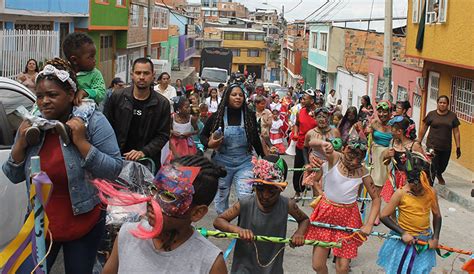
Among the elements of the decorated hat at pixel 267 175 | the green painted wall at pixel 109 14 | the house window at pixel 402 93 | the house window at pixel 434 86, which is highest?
the green painted wall at pixel 109 14

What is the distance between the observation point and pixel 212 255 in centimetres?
291

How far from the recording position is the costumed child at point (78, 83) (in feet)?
11.8

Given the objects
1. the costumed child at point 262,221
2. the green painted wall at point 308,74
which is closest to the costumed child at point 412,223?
the costumed child at point 262,221

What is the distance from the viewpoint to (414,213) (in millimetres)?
5574

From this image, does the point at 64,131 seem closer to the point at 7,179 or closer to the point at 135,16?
Answer: the point at 7,179

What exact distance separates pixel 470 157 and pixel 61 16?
11.9 m

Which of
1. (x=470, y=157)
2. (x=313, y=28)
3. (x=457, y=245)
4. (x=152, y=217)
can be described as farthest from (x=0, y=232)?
(x=313, y=28)

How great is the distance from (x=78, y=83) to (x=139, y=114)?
1.24 m

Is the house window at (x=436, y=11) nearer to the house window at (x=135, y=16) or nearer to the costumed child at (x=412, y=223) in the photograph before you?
the costumed child at (x=412, y=223)

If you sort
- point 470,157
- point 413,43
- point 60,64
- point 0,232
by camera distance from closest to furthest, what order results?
point 60,64, point 0,232, point 470,157, point 413,43

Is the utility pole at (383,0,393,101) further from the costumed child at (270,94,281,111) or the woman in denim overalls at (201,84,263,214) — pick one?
the woman in denim overalls at (201,84,263,214)

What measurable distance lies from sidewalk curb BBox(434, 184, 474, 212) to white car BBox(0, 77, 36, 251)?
25.6ft

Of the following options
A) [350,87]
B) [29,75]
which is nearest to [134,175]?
[29,75]

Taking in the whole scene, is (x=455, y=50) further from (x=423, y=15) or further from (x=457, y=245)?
(x=457, y=245)
